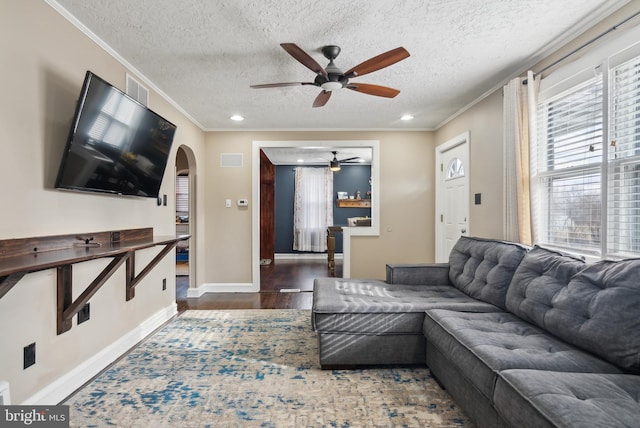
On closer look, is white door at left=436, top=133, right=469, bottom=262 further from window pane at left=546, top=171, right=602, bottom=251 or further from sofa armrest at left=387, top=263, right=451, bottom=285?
window pane at left=546, top=171, right=602, bottom=251

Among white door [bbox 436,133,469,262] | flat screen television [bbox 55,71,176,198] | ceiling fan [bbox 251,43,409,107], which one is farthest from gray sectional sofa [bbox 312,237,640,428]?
flat screen television [bbox 55,71,176,198]

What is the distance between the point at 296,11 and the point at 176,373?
2.61 m

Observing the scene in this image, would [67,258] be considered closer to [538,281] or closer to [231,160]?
[538,281]

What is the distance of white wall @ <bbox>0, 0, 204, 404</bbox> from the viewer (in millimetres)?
1670

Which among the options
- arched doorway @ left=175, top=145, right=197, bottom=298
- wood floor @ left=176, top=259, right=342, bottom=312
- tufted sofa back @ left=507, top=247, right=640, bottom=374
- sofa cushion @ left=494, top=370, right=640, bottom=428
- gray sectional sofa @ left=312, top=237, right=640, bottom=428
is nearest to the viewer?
sofa cushion @ left=494, top=370, right=640, bottom=428

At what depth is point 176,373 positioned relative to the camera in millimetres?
2307

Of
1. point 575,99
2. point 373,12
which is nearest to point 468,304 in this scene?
point 575,99

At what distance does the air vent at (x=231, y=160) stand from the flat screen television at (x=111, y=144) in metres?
1.88

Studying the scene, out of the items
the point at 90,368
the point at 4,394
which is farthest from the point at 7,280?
the point at 90,368

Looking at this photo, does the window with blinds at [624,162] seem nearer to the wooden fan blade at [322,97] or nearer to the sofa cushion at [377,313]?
the sofa cushion at [377,313]

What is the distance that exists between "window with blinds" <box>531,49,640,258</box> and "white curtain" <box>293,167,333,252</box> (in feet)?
19.0

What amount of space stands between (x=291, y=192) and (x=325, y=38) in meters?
6.07

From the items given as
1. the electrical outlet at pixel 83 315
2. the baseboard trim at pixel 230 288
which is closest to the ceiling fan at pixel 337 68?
the electrical outlet at pixel 83 315

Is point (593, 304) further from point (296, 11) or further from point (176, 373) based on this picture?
point (176, 373)
